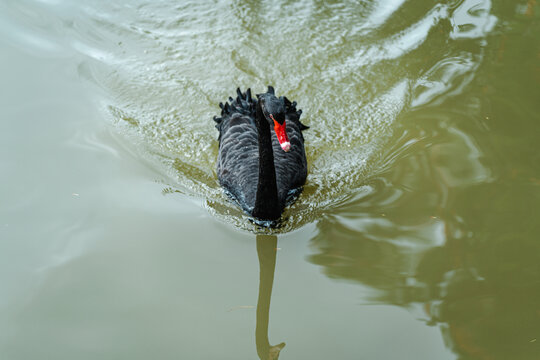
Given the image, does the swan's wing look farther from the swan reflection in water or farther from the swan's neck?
the swan reflection in water

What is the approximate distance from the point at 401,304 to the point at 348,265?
0.45 meters

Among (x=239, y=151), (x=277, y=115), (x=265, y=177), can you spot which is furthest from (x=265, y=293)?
(x=239, y=151)

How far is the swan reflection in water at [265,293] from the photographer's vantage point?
3.42 m

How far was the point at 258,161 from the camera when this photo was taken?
4.58 meters

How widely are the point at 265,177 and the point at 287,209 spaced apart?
56 cm

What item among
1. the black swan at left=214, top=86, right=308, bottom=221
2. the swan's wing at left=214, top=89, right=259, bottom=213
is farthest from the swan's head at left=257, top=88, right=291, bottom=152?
the swan's wing at left=214, top=89, right=259, bottom=213

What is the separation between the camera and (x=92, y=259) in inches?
157

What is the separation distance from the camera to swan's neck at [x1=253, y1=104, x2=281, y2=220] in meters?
3.96

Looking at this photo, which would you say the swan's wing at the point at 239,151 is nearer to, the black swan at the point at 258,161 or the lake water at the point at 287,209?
the black swan at the point at 258,161

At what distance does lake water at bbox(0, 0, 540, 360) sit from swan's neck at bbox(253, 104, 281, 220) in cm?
21

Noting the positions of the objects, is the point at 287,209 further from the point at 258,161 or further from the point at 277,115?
the point at 277,115

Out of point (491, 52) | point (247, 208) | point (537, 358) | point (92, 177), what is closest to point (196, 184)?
point (247, 208)

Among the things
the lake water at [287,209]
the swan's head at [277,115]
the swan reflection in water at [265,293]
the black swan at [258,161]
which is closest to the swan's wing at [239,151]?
the black swan at [258,161]

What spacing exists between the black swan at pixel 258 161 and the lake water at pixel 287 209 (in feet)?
0.49
